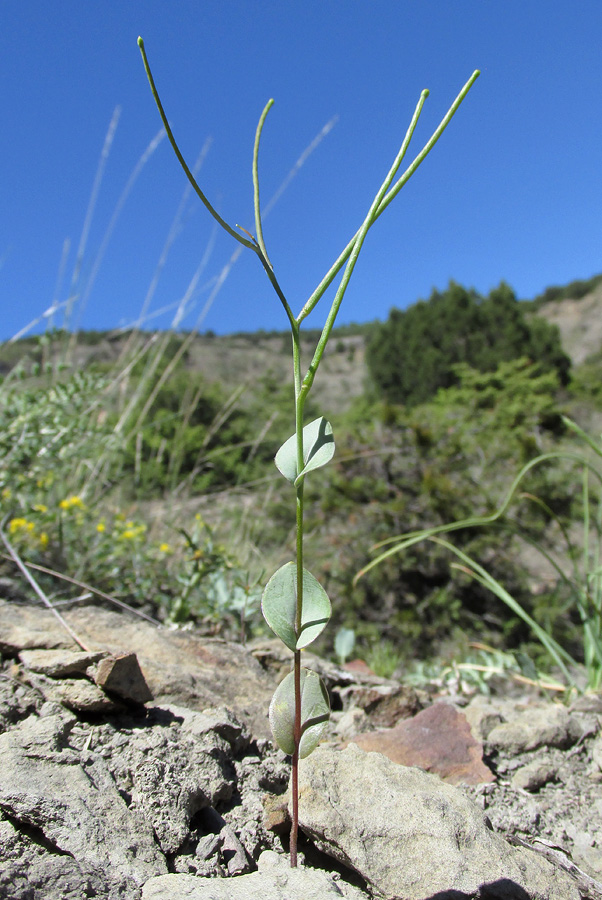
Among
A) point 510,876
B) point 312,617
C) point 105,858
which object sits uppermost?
point 312,617

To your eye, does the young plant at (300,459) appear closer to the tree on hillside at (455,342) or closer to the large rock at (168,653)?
the large rock at (168,653)

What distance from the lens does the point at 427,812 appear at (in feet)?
2.58

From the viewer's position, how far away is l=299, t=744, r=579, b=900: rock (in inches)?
28.0

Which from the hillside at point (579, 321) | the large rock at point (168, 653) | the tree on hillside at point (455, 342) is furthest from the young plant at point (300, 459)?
the hillside at point (579, 321)

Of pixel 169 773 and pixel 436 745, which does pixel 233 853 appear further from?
pixel 436 745

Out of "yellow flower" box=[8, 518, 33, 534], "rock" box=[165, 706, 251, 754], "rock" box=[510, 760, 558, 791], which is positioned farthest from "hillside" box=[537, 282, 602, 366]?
"rock" box=[165, 706, 251, 754]

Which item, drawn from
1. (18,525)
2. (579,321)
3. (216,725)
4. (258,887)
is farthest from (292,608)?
(579,321)

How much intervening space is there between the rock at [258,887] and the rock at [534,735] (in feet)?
1.89

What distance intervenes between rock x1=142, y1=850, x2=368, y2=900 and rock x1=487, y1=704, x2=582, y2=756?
1.89 ft

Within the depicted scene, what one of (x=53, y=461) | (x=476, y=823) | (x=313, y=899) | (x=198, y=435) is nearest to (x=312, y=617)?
(x=313, y=899)

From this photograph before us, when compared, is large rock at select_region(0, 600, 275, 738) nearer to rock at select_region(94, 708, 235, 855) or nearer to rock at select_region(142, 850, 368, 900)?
rock at select_region(94, 708, 235, 855)

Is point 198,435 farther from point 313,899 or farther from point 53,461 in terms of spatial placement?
point 313,899

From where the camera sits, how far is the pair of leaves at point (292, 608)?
0.64m

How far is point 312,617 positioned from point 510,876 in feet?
1.35
